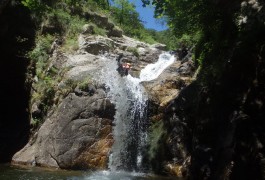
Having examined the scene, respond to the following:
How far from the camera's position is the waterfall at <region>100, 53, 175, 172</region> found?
15.6 meters

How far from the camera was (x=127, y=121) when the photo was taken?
1706 centimetres

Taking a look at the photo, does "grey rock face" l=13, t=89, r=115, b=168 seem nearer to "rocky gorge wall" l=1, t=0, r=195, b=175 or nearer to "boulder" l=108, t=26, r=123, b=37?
"rocky gorge wall" l=1, t=0, r=195, b=175

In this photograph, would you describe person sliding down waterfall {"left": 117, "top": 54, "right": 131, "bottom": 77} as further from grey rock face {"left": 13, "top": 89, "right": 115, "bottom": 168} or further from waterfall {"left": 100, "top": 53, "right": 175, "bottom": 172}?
grey rock face {"left": 13, "top": 89, "right": 115, "bottom": 168}

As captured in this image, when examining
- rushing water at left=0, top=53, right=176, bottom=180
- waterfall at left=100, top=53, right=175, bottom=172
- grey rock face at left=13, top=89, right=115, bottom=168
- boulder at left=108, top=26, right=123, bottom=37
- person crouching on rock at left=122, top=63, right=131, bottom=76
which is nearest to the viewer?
rushing water at left=0, top=53, right=176, bottom=180

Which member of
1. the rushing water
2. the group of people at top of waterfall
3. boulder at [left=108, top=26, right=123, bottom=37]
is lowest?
the rushing water

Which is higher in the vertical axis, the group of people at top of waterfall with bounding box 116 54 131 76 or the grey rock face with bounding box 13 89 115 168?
the group of people at top of waterfall with bounding box 116 54 131 76

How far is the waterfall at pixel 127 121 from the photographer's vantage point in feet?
51.1

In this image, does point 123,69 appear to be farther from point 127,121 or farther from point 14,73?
point 14,73

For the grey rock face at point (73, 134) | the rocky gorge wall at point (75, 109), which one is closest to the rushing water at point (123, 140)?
the rocky gorge wall at point (75, 109)

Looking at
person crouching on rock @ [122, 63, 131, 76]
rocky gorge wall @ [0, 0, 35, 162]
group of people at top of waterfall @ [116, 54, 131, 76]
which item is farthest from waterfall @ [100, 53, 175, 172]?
rocky gorge wall @ [0, 0, 35, 162]

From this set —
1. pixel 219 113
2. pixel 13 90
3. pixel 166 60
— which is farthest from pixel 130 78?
pixel 219 113

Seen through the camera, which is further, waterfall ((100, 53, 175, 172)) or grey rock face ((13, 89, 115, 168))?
waterfall ((100, 53, 175, 172))

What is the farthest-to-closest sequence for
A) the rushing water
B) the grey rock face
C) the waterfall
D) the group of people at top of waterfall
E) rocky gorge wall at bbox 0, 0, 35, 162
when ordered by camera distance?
1. the group of people at top of waterfall
2. rocky gorge wall at bbox 0, 0, 35, 162
3. the waterfall
4. the grey rock face
5. the rushing water

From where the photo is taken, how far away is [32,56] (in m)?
20.5
